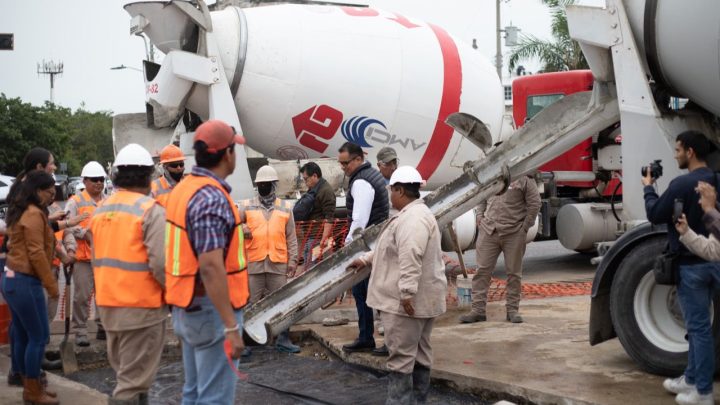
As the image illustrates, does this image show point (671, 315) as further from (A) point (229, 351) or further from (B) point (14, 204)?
(B) point (14, 204)

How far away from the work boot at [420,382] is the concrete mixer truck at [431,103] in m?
1.20

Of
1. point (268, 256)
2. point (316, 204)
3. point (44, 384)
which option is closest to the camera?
point (44, 384)

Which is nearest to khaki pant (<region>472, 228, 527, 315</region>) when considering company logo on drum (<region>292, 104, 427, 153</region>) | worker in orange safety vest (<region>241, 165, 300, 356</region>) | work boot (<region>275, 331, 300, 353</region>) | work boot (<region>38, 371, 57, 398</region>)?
work boot (<region>275, 331, 300, 353</region>)

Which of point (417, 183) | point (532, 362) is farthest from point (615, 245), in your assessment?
point (417, 183)

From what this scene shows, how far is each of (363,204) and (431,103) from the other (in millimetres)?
3699

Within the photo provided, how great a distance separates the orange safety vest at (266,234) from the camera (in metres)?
7.63

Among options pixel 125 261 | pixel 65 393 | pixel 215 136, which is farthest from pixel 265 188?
pixel 215 136

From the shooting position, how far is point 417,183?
5.68 metres

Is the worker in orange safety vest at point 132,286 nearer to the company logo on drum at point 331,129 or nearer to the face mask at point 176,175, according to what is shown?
the face mask at point 176,175

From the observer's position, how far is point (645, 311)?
6184mm

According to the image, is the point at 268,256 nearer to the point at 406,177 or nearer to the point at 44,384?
the point at 44,384

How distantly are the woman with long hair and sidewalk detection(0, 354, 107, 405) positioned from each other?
0.69 ft

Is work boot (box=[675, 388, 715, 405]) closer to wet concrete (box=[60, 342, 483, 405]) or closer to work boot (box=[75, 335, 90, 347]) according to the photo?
wet concrete (box=[60, 342, 483, 405])

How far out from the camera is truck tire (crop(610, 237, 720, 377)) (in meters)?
6.06
